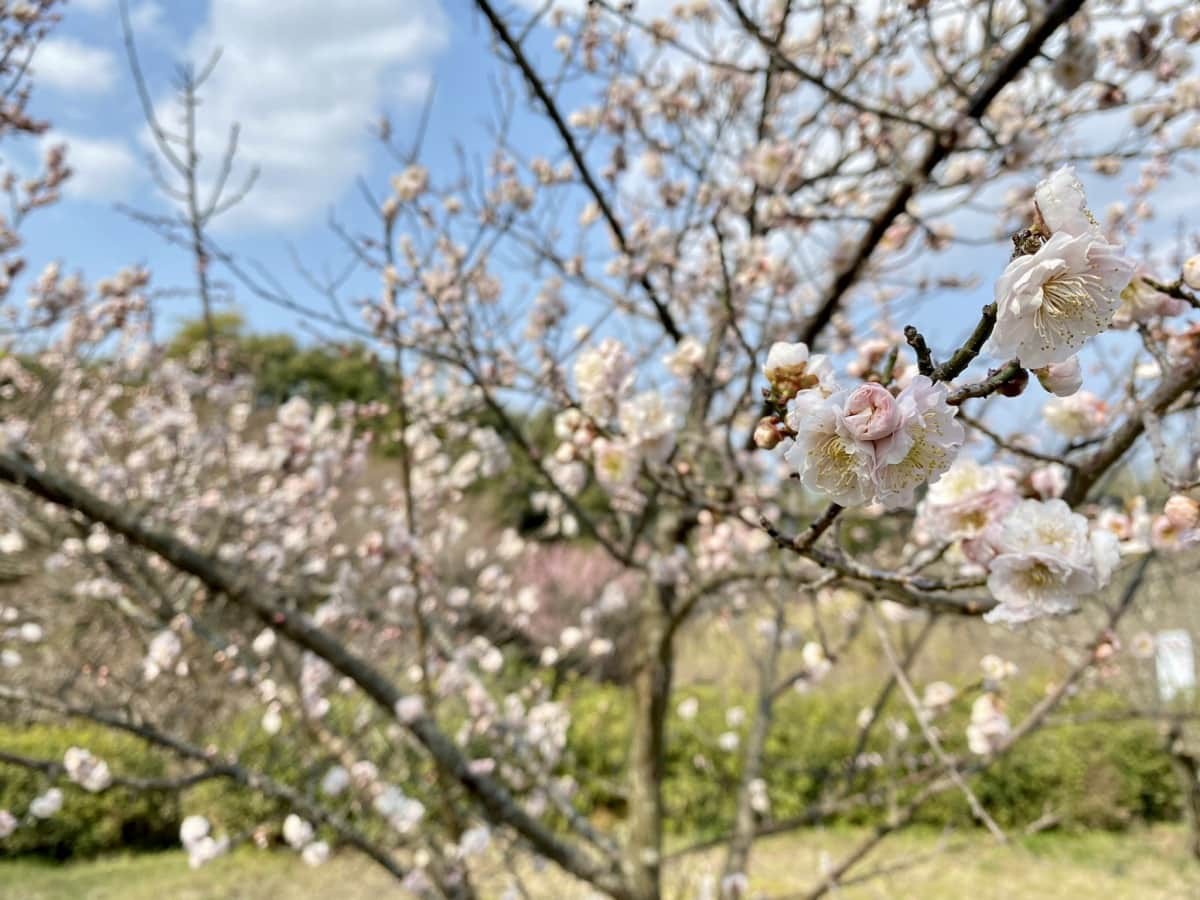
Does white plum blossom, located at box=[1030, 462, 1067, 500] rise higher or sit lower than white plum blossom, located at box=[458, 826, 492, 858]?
higher

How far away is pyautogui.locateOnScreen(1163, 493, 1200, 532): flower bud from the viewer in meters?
0.90

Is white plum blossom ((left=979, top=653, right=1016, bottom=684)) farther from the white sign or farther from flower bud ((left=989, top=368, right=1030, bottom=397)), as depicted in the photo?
the white sign

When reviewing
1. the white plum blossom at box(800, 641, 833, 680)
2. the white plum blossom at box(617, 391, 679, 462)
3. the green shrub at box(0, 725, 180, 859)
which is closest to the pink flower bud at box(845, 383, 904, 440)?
the white plum blossom at box(617, 391, 679, 462)

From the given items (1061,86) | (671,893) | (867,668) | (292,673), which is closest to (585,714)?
(671,893)

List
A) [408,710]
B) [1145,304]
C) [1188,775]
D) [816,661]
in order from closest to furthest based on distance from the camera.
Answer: [1145,304]
[408,710]
[816,661]
[1188,775]

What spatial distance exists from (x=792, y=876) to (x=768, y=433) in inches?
249

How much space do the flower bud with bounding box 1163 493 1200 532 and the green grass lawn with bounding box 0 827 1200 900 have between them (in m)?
5.00

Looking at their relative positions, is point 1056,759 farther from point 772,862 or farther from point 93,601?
point 93,601

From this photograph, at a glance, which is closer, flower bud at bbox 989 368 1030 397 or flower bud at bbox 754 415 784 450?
flower bud at bbox 989 368 1030 397

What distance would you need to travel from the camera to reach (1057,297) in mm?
634

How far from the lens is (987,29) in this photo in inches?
76.6

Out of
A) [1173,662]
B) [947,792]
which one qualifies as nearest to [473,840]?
[1173,662]

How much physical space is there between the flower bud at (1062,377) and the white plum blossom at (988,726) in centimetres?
174

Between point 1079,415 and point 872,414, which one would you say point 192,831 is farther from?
point 1079,415
